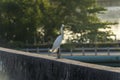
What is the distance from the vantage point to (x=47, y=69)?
365 inches

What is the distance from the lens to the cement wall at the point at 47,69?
773cm

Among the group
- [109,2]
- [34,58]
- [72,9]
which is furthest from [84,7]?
[109,2]

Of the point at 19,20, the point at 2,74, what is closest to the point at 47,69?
the point at 2,74

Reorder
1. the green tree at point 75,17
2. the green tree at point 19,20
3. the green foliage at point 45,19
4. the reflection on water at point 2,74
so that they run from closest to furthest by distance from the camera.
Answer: the reflection on water at point 2,74, the green tree at point 75,17, the green foliage at point 45,19, the green tree at point 19,20

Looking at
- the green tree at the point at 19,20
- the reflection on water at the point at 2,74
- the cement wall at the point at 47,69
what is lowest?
the reflection on water at the point at 2,74

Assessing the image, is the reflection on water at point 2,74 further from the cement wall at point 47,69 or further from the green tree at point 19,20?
the green tree at point 19,20

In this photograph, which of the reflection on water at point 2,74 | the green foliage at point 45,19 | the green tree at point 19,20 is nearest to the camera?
the reflection on water at point 2,74

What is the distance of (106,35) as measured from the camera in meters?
37.2

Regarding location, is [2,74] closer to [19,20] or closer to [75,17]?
[19,20]

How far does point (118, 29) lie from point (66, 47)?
20.4 metres

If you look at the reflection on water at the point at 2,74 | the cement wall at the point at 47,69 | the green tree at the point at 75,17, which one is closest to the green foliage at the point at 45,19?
the green tree at the point at 75,17

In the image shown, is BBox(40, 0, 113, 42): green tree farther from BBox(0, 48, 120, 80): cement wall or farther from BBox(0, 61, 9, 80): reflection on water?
BBox(0, 48, 120, 80): cement wall

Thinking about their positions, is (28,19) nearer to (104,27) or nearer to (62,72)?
(104,27)

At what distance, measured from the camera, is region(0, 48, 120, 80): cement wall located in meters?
7.73
